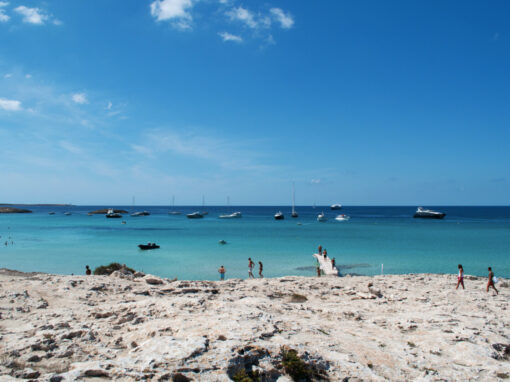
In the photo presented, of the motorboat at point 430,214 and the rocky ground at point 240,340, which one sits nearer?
the rocky ground at point 240,340

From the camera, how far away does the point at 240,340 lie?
7.51 metres

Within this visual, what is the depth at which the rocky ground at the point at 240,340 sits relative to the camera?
659cm

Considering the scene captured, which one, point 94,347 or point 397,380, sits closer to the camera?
point 397,380

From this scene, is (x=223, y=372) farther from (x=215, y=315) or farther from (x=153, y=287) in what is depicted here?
(x=153, y=287)

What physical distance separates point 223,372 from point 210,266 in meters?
26.3

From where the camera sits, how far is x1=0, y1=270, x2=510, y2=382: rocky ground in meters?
6.59

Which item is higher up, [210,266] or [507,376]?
[507,376]

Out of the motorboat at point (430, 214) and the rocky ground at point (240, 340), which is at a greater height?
the rocky ground at point (240, 340)

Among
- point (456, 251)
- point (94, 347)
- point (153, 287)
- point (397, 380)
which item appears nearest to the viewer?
point (397, 380)

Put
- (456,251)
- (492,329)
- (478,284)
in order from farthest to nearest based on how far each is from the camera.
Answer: (456,251) < (478,284) < (492,329)

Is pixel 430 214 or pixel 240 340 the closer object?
pixel 240 340

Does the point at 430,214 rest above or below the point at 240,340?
below

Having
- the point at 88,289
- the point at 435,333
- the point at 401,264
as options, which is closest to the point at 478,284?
the point at 401,264

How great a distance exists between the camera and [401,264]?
111 ft
